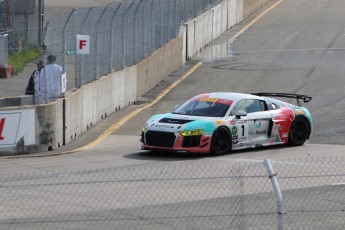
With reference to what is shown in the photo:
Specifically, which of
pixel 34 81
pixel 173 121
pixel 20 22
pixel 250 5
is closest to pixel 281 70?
pixel 20 22

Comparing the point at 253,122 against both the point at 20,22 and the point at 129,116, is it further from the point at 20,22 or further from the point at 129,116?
the point at 20,22

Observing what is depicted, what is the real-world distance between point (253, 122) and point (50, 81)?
4.73 metres

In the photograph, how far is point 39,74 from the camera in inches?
829

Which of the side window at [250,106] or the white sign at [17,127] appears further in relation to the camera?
the side window at [250,106]

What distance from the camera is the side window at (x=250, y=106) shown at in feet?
64.0

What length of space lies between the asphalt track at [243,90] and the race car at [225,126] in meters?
0.27

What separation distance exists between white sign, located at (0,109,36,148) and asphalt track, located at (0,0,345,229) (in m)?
0.51

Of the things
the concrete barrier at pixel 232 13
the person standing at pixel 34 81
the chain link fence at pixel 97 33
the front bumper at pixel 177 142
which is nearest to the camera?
the front bumper at pixel 177 142

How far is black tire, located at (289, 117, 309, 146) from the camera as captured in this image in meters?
20.4

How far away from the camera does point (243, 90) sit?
29422 millimetres

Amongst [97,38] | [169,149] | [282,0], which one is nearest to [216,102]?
[169,149]

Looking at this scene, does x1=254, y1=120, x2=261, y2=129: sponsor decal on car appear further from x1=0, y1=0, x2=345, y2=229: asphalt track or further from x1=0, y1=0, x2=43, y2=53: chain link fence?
x1=0, y1=0, x2=43, y2=53: chain link fence

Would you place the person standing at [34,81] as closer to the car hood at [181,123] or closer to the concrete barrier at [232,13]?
the car hood at [181,123]

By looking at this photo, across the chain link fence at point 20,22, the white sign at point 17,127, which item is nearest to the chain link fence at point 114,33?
the chain link fence at point 20,22
